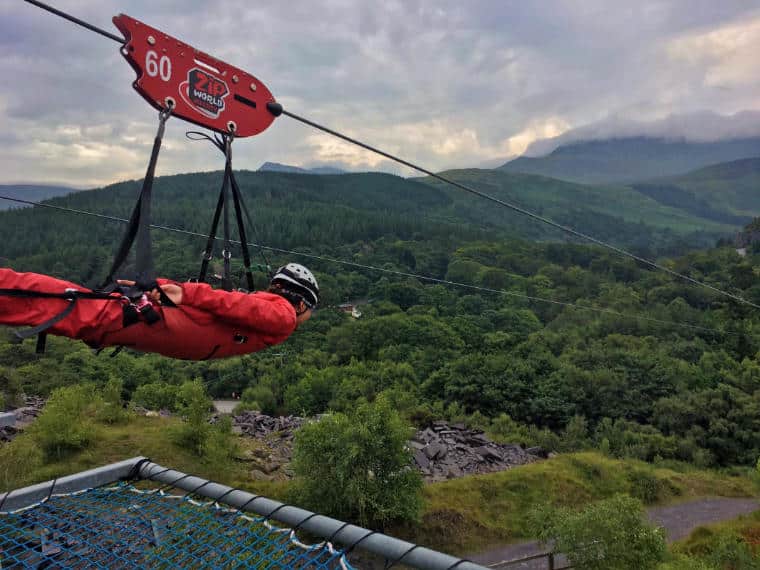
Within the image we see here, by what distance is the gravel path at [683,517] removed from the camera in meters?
20.1

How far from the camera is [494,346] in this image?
52594 millimetres

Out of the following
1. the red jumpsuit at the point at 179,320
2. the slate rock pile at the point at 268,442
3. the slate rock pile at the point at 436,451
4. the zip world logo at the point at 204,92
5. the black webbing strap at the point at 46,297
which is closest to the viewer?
the black webbing strap at the point at 46,297

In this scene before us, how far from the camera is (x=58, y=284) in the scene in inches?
99.0

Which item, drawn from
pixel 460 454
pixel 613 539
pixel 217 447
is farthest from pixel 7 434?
pixel 613 539

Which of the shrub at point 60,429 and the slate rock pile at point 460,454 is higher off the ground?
the shrub at point 60,429

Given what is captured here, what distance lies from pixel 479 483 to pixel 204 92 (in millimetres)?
23878

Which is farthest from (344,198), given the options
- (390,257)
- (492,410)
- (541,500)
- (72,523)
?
(72,523)

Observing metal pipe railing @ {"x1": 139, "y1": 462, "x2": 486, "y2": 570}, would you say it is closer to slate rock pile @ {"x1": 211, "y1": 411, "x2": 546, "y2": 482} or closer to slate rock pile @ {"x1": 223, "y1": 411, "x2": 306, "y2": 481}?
slate rock pile @ {"x1": 223, "y1": 411, "x2": 306, "y2": 481}

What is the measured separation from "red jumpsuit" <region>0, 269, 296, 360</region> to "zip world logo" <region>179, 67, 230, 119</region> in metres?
1.12

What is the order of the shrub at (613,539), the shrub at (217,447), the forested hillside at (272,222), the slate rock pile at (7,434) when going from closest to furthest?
1. the shrub at (613,539)
2. the slate rock pile at (7,434)
3. the shrub at (217,447)
4. the forested hillside at (272,222)

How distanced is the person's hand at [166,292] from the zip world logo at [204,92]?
3.76ft

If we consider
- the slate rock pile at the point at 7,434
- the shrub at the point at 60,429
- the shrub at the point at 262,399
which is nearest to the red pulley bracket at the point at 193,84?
the shrub at the point at 60,429

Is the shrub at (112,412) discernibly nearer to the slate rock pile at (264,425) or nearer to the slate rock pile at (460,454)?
the slate rock pile at (264,425)

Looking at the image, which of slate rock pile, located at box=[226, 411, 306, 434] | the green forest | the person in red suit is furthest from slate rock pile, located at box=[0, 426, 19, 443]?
the person in red suit
